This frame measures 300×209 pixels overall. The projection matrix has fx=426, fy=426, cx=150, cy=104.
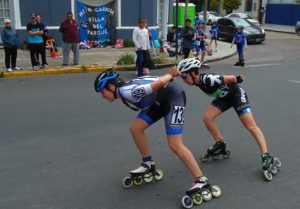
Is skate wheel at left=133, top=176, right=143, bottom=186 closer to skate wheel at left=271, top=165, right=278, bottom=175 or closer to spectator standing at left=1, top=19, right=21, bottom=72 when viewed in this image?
skate wheel at left=271, top=165, right=278, bottom=175

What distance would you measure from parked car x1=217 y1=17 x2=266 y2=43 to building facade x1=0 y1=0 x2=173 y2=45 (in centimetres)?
533

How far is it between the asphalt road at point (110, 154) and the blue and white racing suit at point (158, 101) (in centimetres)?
79

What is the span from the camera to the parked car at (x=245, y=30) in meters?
25.0

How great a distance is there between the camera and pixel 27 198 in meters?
4.41

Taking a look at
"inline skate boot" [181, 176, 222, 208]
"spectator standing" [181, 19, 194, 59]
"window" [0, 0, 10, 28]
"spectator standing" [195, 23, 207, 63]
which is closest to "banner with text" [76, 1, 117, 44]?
"window" [0, 0, 10, 28]

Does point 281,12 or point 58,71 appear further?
point 281,12

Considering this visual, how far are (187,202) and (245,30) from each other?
72.9 feet

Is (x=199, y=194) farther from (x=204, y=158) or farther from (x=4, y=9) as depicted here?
(x=4, y=9)

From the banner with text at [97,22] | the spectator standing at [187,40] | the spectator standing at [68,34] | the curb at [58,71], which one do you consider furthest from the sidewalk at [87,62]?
the banner with text at [97,22]

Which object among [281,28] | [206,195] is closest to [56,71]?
[206,195]

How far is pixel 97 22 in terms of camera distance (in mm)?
19406

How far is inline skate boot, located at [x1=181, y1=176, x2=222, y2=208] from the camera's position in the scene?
4.14 meters

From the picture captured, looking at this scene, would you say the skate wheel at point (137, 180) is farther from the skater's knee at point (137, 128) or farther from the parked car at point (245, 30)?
the parked car at point (245, 30)

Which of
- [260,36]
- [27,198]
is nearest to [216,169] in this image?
[27,198]
